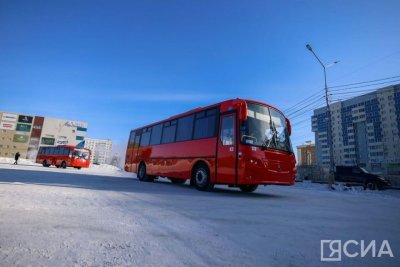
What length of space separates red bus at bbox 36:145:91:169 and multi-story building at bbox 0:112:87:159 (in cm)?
6669

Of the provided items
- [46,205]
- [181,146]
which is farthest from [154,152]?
[46,205]

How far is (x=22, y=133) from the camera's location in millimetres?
97000

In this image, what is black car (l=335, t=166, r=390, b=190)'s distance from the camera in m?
18.3

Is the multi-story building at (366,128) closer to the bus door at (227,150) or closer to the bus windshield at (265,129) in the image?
the bus windshield at (265,129)

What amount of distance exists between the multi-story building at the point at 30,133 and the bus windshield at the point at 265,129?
98913mm

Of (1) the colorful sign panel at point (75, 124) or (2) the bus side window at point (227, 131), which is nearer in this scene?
(2) the bus side window at point (227, 131)

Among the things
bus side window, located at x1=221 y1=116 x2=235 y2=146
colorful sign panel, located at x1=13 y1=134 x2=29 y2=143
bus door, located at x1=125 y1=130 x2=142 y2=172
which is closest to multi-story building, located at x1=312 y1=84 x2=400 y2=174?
bus door, located at x1=125 y1=130 x2=142 y2=172

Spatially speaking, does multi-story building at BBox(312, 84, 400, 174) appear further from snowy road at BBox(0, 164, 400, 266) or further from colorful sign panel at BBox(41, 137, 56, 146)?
colorful sign panel at BBox(41, 137, 56, 146)

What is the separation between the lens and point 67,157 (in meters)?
31.2

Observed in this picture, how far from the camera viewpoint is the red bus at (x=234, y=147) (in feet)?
25.6

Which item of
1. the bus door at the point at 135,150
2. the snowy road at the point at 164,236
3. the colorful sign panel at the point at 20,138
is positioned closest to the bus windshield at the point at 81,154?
the bus door at the point at 135,150

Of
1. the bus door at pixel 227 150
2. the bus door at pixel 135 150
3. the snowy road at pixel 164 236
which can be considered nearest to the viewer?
the snowy road at pixel 164 236

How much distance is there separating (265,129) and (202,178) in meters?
2.74

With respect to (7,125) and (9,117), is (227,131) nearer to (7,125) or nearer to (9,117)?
(7,125)
